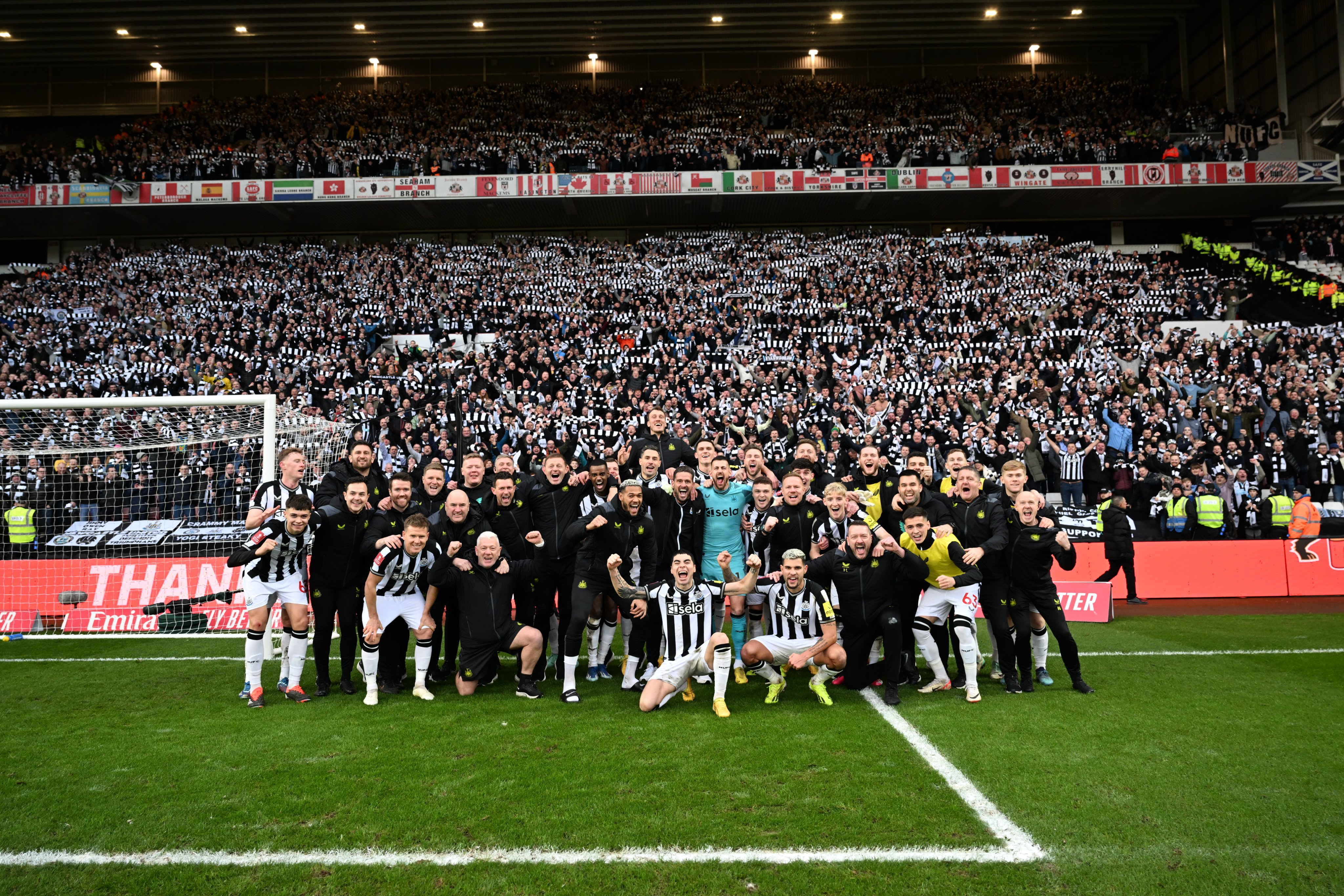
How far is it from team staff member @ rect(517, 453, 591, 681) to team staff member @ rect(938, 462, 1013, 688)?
3572 millimetres

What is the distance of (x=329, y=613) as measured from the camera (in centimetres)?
736

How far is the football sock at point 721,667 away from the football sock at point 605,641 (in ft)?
5.11

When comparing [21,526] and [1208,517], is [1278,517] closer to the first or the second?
[1208,517]

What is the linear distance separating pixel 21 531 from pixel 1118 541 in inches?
710

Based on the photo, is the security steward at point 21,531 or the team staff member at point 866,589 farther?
the security steward at point 21,531

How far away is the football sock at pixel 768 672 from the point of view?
7.17m

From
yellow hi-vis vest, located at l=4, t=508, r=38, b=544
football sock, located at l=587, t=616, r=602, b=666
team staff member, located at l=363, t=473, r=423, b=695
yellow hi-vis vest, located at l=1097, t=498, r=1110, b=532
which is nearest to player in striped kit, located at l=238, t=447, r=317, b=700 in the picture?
team staff member, located at l=363, t=473, r=423, b=695

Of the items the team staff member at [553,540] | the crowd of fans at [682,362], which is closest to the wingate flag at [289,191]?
the crowd of fans at [682,362]

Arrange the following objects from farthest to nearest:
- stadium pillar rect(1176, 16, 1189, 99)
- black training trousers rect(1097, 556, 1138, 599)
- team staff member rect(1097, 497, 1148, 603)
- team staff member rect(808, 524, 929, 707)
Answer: stadium pillar rect(1176, 16, 1189, 99) → black training trousers rect(1097, 556, 1138, 599) → team staff member rect(1097, 497, 1148, 603) → team staff member rect(808, 524, 929, 707)

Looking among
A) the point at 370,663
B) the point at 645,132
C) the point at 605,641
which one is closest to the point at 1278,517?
the point at 605,641

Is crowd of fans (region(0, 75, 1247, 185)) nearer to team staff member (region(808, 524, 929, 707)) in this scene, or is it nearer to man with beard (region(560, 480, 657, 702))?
man with beard (region(560, 480, 657, 702))

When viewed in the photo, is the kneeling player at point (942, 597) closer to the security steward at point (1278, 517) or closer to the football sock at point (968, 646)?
the football sock at point (968, 646)

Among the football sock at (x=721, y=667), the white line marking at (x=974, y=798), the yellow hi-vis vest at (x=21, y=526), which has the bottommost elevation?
the white line marking at (x=974, y=798)

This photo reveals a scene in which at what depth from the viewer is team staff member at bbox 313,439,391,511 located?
7.71 metres
